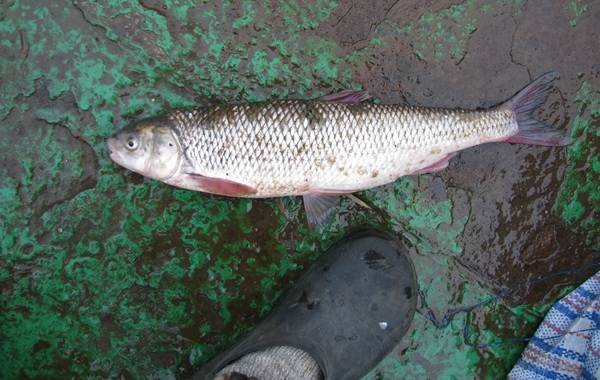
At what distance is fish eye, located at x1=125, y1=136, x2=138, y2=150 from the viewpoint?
7.55ft

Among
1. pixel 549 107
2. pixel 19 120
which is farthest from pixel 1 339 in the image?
pixel 549 107

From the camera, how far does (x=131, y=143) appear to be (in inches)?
90.7

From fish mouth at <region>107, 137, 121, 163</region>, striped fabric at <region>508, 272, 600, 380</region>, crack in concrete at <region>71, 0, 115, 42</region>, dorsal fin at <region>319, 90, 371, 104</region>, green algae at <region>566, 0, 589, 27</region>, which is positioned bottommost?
striped fabric at <region>508, 272, 600, 380</region>

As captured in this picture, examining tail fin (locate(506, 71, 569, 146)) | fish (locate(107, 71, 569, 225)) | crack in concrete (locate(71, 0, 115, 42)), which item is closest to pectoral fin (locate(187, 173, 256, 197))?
fish (locate(107, 71, 569, 225))

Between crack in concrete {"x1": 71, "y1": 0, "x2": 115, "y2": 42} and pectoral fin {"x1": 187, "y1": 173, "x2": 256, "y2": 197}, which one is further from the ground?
crack in concrete {"x1": 71, "y1": 0, "x2": 115, "y2": 42}

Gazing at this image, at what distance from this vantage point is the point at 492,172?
282cm

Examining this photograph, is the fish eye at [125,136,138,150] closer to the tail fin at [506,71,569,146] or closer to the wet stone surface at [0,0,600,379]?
the wet stone surface at [0,0,600,379]

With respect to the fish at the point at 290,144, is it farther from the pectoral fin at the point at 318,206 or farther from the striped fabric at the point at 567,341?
the striped fabric at the point at 567,341

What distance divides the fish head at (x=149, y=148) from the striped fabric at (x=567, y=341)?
2.37 m

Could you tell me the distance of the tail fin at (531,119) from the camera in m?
2.62

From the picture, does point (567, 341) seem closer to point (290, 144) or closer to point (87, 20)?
point (290, 144)

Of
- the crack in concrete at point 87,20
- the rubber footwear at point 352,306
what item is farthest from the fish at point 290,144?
the crack in concrete at point 87,20

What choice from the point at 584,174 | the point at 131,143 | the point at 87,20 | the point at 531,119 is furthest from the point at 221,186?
the point at 584,174

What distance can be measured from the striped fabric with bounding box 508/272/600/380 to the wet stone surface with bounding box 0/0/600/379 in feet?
0.29
